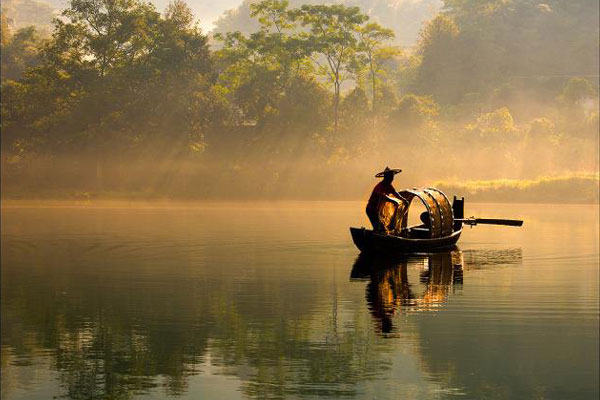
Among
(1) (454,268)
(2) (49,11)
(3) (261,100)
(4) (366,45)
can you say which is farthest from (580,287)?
(2) (49,11)

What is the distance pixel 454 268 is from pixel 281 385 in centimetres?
1487

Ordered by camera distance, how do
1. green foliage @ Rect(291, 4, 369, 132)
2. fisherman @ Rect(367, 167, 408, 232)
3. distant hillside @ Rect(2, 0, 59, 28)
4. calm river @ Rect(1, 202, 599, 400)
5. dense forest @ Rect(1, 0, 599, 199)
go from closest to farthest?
calm river @ Rect(1, 202, 599, 400)
fisherman @ Rect(367, 167, 408, 232)
dense forest @ Rect(1, 0, 599, 199)
green foliage @ Rect(291, 4, 369, 132)
distant hillside @ Rect(2, 0, 59, 28)

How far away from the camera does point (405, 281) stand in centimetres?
2405

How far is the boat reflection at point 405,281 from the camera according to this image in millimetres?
19422

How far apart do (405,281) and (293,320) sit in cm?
662

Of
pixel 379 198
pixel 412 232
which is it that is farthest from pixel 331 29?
pixel 379 198

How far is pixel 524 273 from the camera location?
26047mm

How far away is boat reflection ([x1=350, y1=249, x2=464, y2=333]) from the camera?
63.7ft

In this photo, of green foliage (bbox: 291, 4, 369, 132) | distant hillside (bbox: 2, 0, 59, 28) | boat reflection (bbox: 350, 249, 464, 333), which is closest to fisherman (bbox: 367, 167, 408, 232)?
boat reflection (bbox: 350, 249, 464, 333)

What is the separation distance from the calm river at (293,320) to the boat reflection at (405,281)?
2.0 inches

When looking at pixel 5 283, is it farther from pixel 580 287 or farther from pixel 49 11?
pixel 49 11

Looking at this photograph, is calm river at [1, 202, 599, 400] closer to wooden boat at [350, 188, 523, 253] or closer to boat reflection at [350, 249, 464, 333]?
boat reflection at [350, 249, 464, 333]

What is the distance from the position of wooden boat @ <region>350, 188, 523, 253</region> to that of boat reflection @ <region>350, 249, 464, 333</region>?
0.35m

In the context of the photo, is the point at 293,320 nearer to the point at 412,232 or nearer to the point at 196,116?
the point at 412,232
